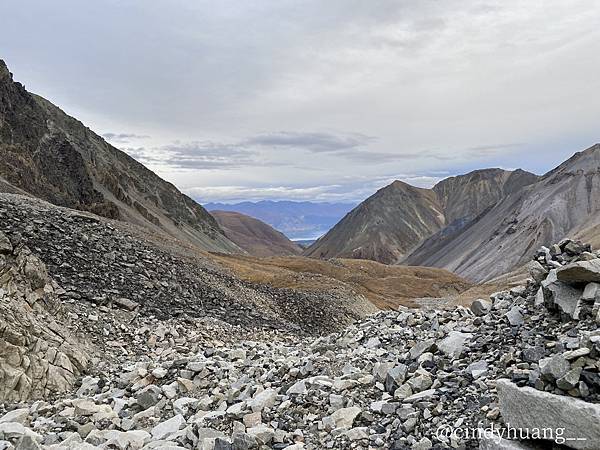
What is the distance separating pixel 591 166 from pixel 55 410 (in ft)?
438

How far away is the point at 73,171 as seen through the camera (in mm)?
67312

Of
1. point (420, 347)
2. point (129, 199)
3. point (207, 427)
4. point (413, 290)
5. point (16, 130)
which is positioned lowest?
point (413, 290)

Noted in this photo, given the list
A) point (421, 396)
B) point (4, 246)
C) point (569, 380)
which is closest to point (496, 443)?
point (569, 380)

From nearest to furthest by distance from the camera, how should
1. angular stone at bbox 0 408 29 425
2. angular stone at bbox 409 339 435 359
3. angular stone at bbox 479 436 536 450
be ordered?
angular stone at bbox 479 436 536 450 < angular stone at bbox 409 339 435 359 < angular stone at bbox 0 408 29 425

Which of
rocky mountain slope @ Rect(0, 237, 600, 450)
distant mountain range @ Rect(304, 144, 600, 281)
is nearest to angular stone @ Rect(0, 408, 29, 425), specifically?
rocky mountain slope @ Rect(0, 237, 600, 450)

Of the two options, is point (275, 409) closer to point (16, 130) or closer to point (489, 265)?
point (16, 130)

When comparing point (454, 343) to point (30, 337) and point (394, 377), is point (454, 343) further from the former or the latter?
point (30, 337)

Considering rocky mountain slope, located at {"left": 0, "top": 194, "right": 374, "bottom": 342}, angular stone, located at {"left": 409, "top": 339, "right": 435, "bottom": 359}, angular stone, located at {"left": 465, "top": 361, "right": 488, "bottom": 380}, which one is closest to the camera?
angular stone, located at {"left": 465, "top": 361, "right": 488, "bottom": 380}

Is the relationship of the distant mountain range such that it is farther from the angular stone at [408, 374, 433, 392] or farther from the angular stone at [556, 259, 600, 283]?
the angular stone at [408, 374, 433, 392]

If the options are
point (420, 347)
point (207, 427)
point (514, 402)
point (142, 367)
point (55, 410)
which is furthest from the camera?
point (142, 367)

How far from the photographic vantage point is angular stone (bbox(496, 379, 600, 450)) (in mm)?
5188

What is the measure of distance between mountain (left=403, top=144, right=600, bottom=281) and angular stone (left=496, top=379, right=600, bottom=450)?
87.0 meters

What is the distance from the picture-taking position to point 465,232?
143 meters

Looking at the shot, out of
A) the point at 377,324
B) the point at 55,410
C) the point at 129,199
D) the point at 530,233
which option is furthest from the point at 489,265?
the point at 55,410
